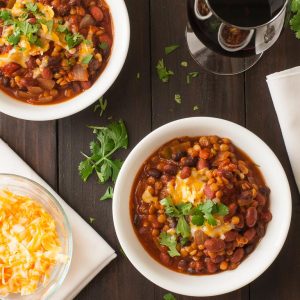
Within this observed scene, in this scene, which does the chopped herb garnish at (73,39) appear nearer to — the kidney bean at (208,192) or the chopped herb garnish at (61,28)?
the chopped herb garnish at (61,28)

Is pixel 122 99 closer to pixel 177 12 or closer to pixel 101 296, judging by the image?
pixel 177 12

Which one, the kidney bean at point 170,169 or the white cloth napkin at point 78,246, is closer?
the kidney bean at point 170,169

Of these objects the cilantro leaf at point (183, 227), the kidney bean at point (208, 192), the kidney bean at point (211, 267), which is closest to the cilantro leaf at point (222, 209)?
the kidney bean at point (208, 192)

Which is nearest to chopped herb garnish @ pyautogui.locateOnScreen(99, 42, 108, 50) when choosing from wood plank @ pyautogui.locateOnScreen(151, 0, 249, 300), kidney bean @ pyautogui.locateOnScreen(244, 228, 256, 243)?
wood plank @ pyautogui.locateOnScreen(151, 0, 249, 300)

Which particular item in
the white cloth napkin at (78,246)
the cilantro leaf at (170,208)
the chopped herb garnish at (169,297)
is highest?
the cilantro leaf at (170,208)

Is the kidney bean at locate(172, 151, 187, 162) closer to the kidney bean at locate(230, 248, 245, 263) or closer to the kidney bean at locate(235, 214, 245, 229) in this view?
the kidney bean at locate(235, 214, 245, 229)

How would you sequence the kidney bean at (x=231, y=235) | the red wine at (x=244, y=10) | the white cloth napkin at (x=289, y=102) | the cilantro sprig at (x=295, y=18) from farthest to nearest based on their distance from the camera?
the white cloth napkin at (x=289, y=102), the cilantro sprig at (x=295, y=18), the kidney bean at (x=231, y=235), the red wine at (x=244, y=10)
